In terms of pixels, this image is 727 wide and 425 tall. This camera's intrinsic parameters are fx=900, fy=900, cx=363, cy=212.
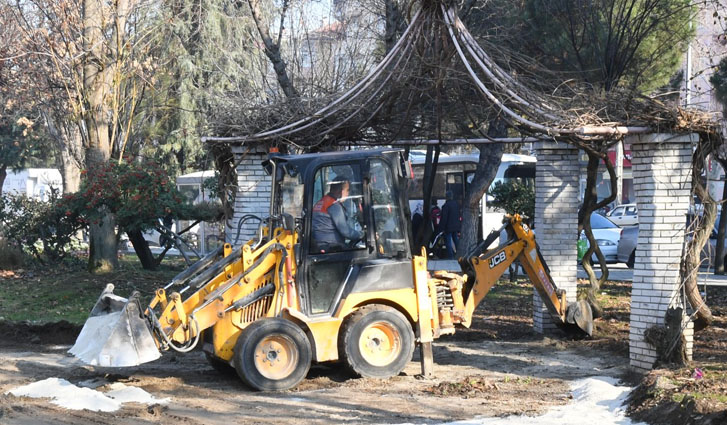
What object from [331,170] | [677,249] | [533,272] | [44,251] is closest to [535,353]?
[533,272]

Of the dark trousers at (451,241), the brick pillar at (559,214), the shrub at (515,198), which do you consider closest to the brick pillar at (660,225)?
the brick pillar at (559,214)

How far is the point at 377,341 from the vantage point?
10.2 m

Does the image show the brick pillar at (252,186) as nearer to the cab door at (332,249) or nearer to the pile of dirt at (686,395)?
A: the cab door at (332,249)

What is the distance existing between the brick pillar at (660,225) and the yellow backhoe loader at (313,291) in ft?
7.46

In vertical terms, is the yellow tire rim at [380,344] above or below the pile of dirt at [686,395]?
above

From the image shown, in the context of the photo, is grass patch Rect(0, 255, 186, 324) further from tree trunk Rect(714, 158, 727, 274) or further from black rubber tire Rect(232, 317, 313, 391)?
tree trunk Rect(714, 158, 727, 274)

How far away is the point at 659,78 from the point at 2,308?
12.8 metres

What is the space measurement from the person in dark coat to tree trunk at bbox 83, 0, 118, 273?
8.72 m

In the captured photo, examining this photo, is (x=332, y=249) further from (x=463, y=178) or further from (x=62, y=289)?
(x=463, y=178)

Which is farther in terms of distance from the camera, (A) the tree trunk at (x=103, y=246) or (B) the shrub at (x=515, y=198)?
(B) the shrub at (x=515, y=198)

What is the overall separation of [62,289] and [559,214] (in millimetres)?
9123

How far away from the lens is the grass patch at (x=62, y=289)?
14766mm

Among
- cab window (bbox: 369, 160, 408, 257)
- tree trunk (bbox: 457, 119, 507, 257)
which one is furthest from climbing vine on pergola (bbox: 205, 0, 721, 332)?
tree trunk (bbox: 457, 119, 507, 257)

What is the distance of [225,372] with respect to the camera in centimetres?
1066
